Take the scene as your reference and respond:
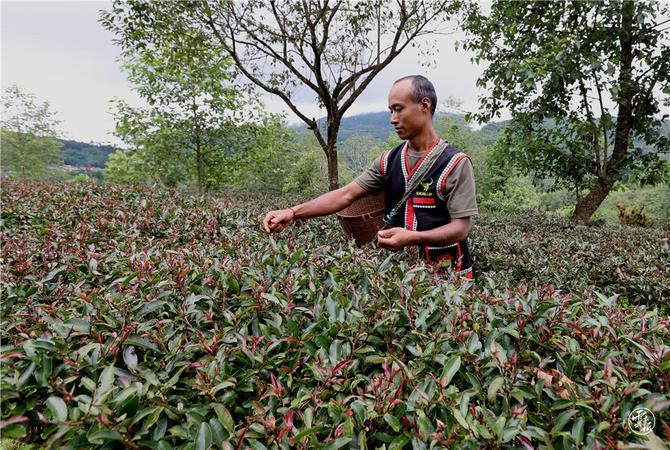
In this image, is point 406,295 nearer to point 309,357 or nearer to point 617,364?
point 309,357

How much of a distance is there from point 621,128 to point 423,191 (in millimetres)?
5939

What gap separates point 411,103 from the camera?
225 centimetres

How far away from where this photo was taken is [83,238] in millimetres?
2324

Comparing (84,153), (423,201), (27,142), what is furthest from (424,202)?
(84,153)

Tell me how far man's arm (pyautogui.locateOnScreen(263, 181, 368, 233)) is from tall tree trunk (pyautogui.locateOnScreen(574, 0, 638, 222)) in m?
4.92

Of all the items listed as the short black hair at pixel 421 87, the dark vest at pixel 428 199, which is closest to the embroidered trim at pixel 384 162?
the dark vest at pixel 428 199

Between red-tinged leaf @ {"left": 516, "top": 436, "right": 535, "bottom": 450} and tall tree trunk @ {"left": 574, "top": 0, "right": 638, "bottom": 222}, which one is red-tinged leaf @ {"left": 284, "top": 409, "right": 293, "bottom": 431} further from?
tall tree trunk @ {"left": 574, "top": 0, "right": 638, "bottom": 222}

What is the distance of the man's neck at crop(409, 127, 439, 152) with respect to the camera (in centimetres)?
237

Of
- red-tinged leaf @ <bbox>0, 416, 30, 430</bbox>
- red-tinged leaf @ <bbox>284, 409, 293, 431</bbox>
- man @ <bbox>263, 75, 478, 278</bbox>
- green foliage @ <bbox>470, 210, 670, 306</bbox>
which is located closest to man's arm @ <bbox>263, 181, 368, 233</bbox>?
man @ <bbox>263, 75, 478, 278</bbox>

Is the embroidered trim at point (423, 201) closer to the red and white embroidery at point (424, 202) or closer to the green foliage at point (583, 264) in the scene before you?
the red and white embroidery at point (424, 202)

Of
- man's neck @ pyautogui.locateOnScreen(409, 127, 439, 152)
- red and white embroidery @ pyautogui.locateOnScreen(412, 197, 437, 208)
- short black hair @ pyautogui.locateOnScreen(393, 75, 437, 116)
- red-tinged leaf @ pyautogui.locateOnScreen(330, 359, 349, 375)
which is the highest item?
short black hair @ pyautogui.locateOnScreen(393, 75, 437, 116)

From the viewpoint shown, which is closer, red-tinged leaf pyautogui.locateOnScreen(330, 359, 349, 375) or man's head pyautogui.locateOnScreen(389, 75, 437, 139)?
red-tinged leaf pyautogui.locateOnScreen(330, 359, 349, 375)

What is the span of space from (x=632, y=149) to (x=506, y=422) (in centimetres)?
747

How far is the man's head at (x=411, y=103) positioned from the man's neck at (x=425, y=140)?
46mm
